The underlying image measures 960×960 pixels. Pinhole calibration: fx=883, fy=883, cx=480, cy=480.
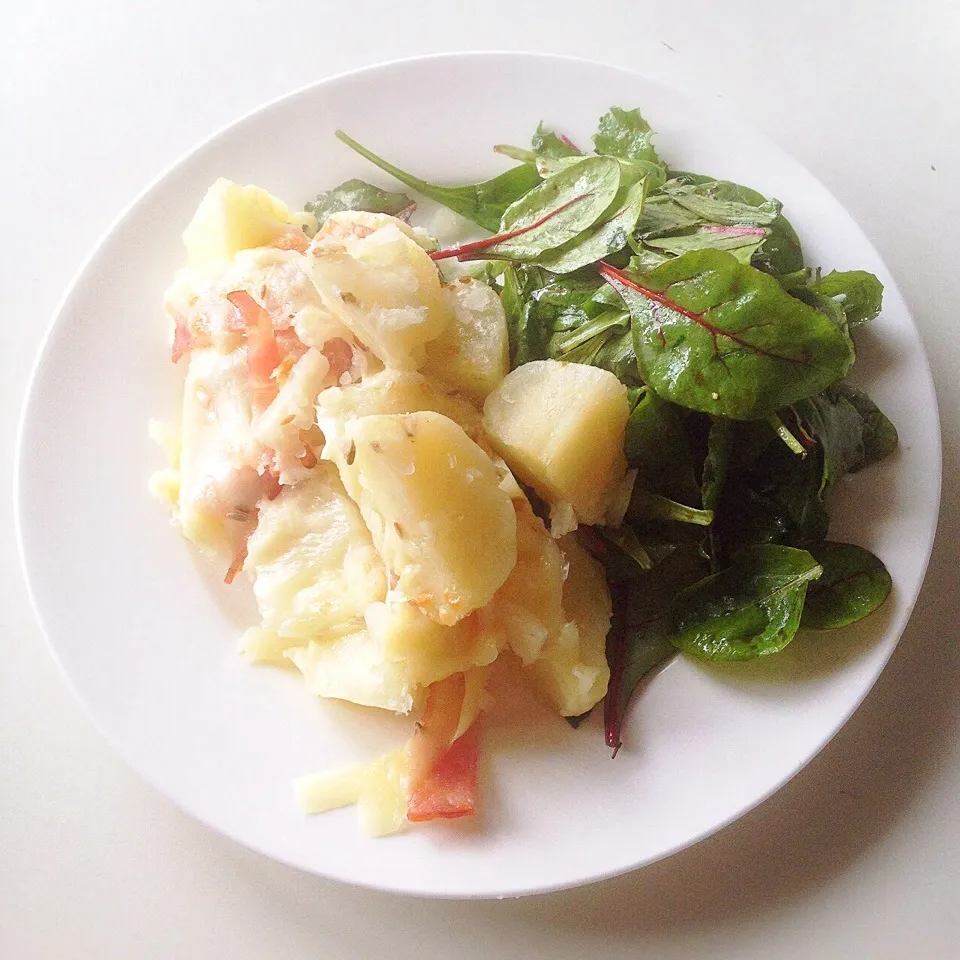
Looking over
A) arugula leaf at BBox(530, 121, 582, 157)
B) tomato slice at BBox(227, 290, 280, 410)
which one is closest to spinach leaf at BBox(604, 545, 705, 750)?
tomato slice at BBox(227, 290, 280, 410)

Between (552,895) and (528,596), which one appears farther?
(552,895)

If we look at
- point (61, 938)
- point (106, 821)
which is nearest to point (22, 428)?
point (106, 821)

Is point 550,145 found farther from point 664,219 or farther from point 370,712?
point 370,712

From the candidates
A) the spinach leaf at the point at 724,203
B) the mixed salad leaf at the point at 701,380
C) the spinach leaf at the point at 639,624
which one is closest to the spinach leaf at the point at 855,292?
the mixed salad leaf at the point at 701,380

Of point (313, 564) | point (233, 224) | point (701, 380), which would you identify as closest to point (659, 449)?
point (701, 380)

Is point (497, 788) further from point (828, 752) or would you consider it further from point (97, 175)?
Answer: point (97, 175)

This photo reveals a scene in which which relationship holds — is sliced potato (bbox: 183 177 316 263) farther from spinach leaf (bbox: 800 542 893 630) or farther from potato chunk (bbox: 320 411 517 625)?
spinach leaf (bbox: 800 542 893 630)
